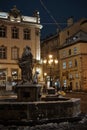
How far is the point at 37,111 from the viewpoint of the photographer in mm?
14531

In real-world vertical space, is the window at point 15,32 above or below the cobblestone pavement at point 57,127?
above

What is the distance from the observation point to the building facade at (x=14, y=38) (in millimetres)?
48719

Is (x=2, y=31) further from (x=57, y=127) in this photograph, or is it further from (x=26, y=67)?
(x=57, y=127)

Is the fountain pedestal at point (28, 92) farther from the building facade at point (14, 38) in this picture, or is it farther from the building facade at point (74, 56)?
the building facade at point (74, 56)

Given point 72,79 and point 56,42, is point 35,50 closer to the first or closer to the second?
point 72,79

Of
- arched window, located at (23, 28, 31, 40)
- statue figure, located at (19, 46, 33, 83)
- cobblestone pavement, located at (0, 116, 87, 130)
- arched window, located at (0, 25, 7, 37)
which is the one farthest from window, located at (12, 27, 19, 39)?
cobblestone pavement, located at (0, 116, 87, 130)

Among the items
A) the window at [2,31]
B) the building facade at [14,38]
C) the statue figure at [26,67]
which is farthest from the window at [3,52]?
the statue figure at [26,67]

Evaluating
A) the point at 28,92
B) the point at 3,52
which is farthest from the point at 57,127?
the point at 3,52

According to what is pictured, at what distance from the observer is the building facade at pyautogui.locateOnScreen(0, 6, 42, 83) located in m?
48.7

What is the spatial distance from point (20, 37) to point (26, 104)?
36963 millimetres

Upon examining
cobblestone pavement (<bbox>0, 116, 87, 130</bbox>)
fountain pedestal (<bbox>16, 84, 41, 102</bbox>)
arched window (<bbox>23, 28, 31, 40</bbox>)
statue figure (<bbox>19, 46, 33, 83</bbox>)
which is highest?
arched window (<bbox>23, 28, 31, 40</bbox>)

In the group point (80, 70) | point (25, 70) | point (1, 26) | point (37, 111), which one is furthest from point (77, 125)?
point (80, 70)

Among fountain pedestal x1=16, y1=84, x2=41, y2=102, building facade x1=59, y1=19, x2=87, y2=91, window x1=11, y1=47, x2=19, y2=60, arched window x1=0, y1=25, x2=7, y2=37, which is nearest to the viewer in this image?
fountain pedestal x1=16, y1=84, x2=41, y2=102

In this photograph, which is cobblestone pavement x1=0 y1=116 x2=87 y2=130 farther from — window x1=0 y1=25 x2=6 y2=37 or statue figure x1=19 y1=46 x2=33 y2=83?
window x1=0 y1=25 x2=6 y2=37
